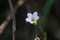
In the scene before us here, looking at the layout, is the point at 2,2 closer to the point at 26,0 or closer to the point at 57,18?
the point at 26,0

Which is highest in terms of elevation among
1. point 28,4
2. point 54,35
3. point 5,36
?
point 28,4

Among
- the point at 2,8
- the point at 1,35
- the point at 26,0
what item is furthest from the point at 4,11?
the point at 1,35

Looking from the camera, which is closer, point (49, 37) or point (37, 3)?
point (49, 37)

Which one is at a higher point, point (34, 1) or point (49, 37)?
point (34, 1)

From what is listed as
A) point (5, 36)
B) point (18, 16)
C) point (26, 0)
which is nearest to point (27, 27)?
point (18, 16)

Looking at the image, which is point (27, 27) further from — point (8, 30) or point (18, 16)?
point (8, 30)

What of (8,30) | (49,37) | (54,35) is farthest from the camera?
(54,35)

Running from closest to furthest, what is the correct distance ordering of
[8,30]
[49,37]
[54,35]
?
[8,30]
[49,37]
[54,35]

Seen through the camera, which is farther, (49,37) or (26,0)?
(26,0)

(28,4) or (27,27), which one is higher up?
(28,4)
